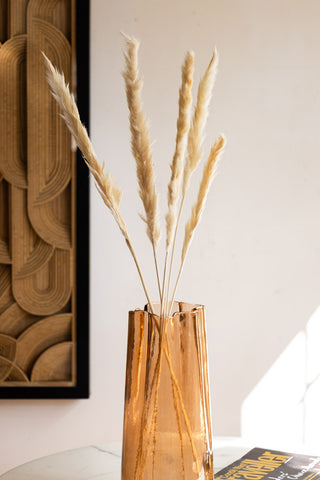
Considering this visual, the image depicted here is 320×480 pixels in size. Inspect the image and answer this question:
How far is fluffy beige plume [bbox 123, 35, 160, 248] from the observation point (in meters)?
0.77

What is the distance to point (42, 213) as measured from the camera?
5.77 ft

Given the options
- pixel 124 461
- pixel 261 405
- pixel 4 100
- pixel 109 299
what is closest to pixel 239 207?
pixel 109 299

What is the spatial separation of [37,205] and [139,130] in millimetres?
1044

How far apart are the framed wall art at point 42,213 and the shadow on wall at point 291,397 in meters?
0.57

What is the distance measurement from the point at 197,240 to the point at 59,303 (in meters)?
0.49

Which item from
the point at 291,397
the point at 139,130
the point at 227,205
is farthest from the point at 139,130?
the point at 291,397

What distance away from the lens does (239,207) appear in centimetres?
178

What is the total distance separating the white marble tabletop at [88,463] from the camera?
0.97 meters

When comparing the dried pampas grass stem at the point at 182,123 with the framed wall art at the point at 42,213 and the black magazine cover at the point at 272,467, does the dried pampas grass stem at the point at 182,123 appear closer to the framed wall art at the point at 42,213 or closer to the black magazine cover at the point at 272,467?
the black magazine cover at the point at 272,467

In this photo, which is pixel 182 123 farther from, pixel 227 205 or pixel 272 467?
pixel 227 205

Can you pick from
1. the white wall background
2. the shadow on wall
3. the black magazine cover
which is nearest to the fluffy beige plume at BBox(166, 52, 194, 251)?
the black magazine cover

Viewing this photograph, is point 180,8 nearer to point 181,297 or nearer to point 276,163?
point 276,163

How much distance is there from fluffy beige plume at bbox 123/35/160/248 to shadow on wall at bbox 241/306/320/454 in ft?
3.81

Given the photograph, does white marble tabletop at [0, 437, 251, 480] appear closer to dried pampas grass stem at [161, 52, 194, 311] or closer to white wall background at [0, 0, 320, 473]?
dried pampas grass stem at [161, 52, 194, 311]
